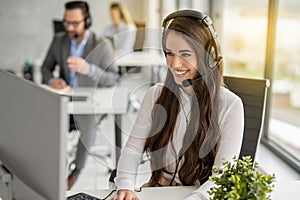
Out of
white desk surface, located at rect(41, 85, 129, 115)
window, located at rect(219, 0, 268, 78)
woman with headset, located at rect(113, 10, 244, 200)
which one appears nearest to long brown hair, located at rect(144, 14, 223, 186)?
woman with headset, located at rect(113, 10, 244, 200)

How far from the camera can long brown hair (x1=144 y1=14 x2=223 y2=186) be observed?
151 cm

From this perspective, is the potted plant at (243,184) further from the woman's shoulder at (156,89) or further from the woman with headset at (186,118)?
the woman's shoulder at (156,89)

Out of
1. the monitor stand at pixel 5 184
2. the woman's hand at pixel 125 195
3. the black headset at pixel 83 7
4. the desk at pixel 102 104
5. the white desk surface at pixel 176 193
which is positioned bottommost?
the white desk surface at pixel 176 193

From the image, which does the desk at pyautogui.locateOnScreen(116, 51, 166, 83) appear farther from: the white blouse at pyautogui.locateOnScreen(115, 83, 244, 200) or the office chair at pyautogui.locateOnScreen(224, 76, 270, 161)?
the white blouse at pyautogui.locateOnScreen(115, 83, 244, 200)

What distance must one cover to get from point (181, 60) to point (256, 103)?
41 cm

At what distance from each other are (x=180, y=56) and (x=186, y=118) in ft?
0.74

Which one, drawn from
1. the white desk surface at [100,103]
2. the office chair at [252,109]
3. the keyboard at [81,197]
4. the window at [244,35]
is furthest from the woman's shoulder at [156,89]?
the window at [244,35]

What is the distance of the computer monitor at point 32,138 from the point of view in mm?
925

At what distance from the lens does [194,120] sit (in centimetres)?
161

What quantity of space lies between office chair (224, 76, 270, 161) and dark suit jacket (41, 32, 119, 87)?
4.30ft

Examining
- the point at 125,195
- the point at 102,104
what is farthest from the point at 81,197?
the point at 102,104

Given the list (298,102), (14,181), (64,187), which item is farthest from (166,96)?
(298,102)

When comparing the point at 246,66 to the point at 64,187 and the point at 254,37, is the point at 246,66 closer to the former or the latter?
the point at 254,37

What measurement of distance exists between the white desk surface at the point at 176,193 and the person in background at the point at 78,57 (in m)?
1.59
